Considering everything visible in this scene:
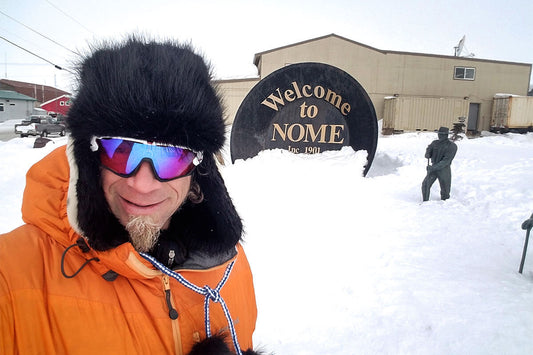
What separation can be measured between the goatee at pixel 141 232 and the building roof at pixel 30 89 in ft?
231

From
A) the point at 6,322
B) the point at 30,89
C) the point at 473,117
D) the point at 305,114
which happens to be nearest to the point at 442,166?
the point at 305,114

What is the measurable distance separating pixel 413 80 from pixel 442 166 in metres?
19.0

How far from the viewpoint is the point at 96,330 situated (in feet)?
3.55

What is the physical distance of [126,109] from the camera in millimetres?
1234

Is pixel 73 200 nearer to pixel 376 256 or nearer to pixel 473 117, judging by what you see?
pixel 376 256

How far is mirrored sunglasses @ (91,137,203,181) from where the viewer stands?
→ 4.14 feet

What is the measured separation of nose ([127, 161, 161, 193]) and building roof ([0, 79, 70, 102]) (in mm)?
70246

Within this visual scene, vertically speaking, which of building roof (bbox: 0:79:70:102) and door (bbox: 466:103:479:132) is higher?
building roof (bbox: 0:79:70:102)

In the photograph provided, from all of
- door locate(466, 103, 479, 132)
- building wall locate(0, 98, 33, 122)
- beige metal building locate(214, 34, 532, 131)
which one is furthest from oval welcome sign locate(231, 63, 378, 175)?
building wall locate(0, 98, 33, 122)

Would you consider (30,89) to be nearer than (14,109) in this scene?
No

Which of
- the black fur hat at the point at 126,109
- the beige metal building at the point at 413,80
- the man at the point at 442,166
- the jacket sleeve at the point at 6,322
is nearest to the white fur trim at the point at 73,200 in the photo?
the black fur hat at the point at 126,109

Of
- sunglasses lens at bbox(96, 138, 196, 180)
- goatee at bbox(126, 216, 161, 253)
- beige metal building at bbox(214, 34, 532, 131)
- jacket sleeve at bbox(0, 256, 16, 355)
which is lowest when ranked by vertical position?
jacket sleeve at bbox(0, 256, 16, 355)

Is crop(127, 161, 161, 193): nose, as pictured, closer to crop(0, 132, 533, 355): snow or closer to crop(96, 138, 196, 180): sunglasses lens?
crop(96, 138, 196, 180): sunglasses lens

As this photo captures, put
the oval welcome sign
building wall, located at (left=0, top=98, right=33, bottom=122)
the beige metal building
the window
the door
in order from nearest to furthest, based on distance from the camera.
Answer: the oval welcome sign
the beige metal building
the window
the door
building wall, located at (left=0, top=98, right=33, bottom=122)
